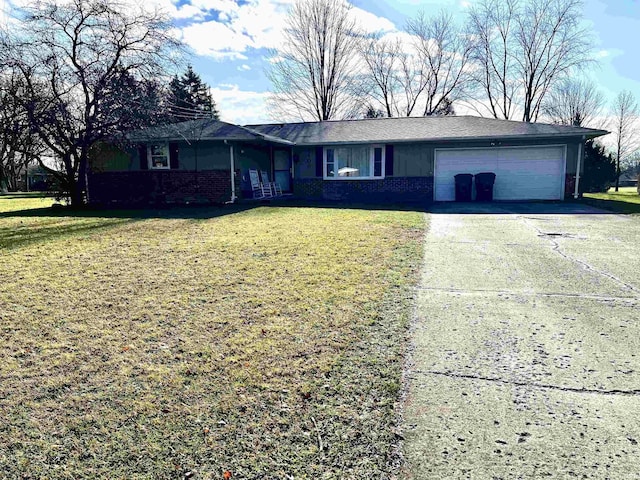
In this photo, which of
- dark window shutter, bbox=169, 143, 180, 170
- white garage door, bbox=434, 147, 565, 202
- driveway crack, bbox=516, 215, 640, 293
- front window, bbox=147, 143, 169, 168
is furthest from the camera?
front window, bbox=147, 143, 169, 168

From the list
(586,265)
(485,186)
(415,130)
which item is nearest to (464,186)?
(485,186)

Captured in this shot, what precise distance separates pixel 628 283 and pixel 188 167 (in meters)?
14.3

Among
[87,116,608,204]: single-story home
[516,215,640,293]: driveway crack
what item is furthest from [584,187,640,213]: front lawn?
[516,215,640,293]: driveway crack

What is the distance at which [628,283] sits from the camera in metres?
4.67

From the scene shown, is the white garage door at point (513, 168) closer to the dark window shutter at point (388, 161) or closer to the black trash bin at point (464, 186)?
the black trash bin at point (464, 186)

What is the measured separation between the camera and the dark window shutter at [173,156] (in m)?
16.0

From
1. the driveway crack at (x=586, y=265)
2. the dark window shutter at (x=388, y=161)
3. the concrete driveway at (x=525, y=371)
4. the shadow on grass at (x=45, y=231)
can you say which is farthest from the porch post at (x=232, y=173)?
the concrete driveway at (x=525, y=371)

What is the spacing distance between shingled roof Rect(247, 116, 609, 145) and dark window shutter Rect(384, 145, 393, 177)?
0.47m

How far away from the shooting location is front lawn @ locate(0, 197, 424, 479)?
1983mm

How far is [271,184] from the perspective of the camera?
61.7 feet

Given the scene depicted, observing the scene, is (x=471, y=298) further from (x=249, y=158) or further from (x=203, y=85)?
(x=203, y=85)

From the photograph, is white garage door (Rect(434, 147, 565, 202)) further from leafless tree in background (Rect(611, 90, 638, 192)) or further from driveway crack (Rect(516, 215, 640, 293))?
leafless tree in background (Rect(611, 90, 638, 192))

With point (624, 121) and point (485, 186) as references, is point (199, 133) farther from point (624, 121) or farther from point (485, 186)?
point (624, 121)

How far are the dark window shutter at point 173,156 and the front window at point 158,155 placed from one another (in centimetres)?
17
